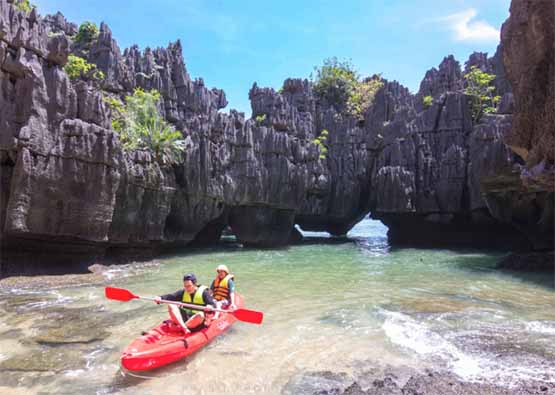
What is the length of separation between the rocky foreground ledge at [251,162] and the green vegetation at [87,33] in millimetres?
902

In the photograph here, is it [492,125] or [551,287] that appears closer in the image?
[551,287]

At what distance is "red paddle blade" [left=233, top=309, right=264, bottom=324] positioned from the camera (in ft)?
25.8

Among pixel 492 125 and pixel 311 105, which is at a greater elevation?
pixel 311 105

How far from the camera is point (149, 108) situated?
21.3 metres

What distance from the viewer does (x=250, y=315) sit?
798 centimetres

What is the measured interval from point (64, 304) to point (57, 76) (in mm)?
8657

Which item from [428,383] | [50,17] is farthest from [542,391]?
[50,17]

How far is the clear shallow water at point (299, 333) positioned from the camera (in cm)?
624

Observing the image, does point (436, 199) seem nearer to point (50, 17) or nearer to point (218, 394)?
point (218, 394)

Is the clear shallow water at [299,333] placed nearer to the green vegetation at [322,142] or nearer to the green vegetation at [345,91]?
the green vegetation at [322,142]

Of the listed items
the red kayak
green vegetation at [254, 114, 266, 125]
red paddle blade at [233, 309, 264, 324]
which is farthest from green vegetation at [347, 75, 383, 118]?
the red kayak

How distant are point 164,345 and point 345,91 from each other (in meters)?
37.1

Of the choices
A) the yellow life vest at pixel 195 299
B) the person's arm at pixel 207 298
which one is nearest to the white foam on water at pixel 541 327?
the person's arm at pixel 207 298

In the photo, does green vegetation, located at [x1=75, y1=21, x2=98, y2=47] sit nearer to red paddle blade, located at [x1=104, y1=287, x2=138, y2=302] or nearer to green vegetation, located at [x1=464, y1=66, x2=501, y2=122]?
red paddle blade, located at [x1=104, y1=287, x2=138, y2=302]
